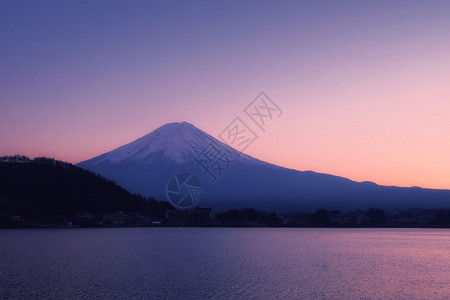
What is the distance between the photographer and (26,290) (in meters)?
20.5

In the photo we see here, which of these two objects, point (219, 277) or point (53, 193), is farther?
point (53, 193)

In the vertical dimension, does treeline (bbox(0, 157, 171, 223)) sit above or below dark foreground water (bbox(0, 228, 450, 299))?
above

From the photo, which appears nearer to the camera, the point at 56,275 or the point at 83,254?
the point at 56,275

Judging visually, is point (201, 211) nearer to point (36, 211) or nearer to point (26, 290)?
point (36, 211)

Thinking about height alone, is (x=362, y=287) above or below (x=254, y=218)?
below

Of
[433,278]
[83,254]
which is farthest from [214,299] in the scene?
[83,254]

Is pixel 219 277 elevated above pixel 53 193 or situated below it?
below

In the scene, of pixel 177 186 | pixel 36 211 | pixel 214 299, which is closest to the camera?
pixel 214 299

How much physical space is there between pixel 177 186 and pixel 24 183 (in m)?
69.0

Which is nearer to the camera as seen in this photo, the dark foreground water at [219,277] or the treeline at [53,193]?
the dark foreground water at [219,277]

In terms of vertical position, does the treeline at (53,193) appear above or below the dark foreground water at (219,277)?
above

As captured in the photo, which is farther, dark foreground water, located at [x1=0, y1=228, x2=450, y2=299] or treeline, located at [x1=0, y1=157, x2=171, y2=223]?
treeline, located at [x1=0, y1=157, x2=171, y2=223]

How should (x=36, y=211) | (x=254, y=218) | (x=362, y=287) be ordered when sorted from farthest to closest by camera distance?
(x=254, y=218)
(x=36, y=211)
(x=362, y=287)

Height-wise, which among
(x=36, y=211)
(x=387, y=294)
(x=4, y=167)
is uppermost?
(x=4, y=167)
